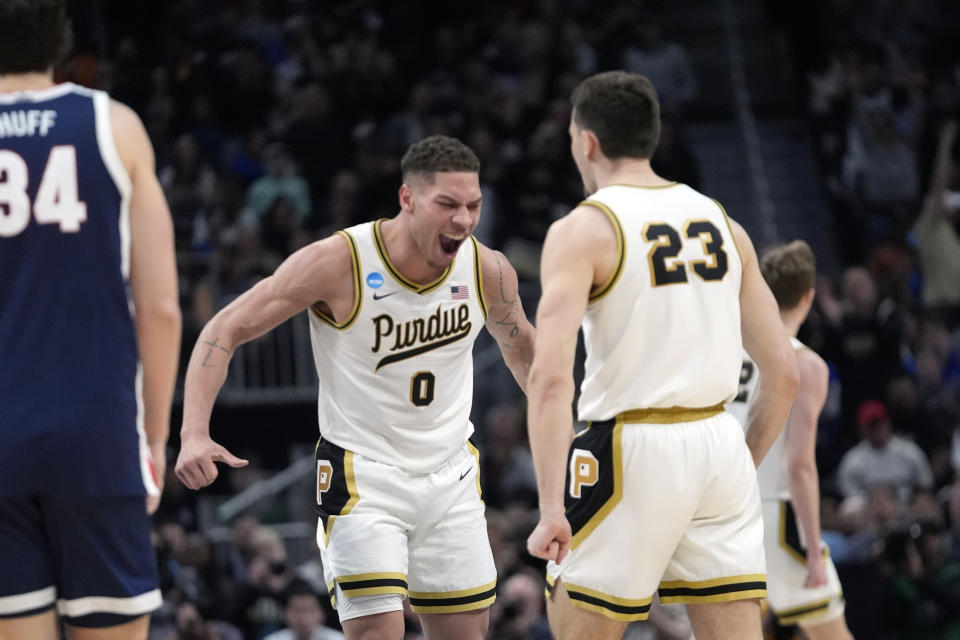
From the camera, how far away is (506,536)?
409 inches

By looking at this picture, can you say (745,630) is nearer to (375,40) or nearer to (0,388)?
(0,388)

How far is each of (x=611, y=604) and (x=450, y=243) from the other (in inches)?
66.7

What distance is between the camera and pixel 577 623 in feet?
16.1

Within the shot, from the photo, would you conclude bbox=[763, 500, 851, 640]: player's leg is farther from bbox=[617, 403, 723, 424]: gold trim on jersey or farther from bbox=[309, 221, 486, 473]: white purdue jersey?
bbox=[617, 403, 723, 424]: gold trim on jersey

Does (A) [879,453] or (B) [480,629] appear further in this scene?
(A) [879,453]

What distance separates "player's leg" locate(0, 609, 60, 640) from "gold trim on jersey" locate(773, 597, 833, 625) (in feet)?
13.1

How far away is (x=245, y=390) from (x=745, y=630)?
309 inches

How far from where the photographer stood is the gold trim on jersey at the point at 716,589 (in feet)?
16.2

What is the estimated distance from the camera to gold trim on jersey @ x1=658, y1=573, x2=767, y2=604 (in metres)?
4.94

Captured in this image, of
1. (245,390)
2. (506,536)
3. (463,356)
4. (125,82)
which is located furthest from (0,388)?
(125,82)

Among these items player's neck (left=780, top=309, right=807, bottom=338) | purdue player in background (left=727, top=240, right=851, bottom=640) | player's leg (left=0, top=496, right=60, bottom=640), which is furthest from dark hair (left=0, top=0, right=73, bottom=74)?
player's neck (left=780, top=309, right=807, bottom=338)

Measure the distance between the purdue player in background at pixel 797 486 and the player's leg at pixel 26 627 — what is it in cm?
366

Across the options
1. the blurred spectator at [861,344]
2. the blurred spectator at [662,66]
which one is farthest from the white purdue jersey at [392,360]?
the blurred spectator at [662,66]

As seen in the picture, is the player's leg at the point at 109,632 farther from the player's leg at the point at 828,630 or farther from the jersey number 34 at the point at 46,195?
the player's leg at the point at 828,630
